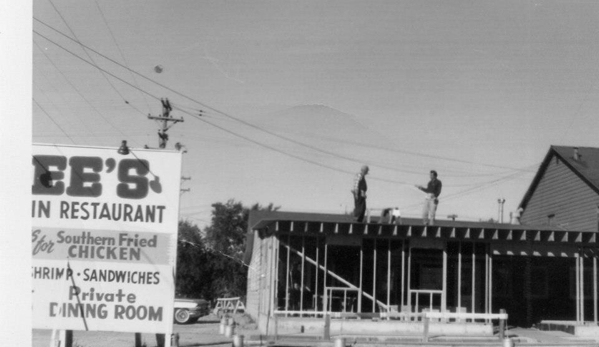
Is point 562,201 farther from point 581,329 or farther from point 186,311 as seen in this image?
point 186,311

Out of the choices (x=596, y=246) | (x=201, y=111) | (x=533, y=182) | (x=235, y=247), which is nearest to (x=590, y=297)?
(x=596, y=246)

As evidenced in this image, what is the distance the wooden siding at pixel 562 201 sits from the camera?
31.7 metres

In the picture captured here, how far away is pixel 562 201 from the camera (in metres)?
34.3

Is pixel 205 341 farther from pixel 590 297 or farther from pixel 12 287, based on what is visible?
pixel 590 297

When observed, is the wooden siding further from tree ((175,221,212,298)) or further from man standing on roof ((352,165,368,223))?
tree ((175,221,212,298))

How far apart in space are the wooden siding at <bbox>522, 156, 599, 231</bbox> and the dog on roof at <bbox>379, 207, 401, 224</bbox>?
33.6 feet

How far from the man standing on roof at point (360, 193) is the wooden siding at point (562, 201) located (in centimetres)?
1343

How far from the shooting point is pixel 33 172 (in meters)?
10.2

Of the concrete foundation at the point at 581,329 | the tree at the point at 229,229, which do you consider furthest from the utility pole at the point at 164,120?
the tree at the point at 229,229

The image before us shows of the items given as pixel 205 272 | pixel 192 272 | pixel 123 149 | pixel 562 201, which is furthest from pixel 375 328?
pixel 205 272

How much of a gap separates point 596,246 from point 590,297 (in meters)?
3.96

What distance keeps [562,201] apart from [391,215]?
1388 centimetres

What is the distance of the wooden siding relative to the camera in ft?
104

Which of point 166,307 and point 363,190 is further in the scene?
point 363,190
